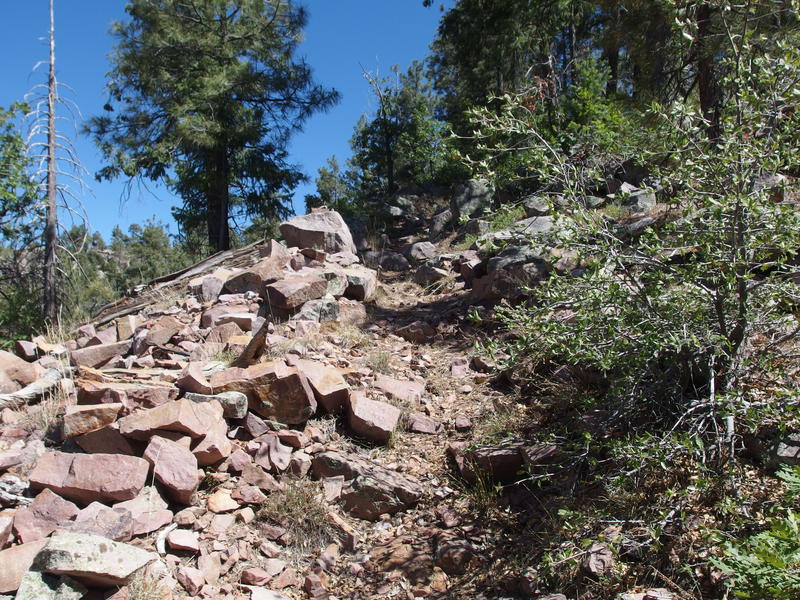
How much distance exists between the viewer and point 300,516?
3.39 metres

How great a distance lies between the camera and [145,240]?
30.6 m

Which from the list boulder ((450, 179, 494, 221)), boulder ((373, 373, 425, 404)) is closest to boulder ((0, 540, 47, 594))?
boulder ((373, 373, 425, 404))

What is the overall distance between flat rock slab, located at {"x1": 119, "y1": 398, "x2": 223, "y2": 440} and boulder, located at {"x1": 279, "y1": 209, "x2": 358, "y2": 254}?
204 inches

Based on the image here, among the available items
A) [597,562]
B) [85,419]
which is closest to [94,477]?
[85,419]

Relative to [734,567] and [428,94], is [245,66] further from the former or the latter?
[734,567]

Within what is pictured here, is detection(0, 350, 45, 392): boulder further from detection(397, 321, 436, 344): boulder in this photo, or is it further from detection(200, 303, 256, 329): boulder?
detection(397, 321, 436, 344): boulder

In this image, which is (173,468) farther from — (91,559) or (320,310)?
(320,310)

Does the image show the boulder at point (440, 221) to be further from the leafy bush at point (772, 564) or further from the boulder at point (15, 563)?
the leafy bush at point (772, 564)

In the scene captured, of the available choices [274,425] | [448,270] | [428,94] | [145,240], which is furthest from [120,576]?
[145,240]

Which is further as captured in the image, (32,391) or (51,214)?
(51,214)

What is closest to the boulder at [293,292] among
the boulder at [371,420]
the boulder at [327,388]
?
the boulder at [327,388]

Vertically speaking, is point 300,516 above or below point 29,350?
below

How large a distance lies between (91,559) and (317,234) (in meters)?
6.49

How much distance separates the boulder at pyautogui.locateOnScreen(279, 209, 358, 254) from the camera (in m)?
8.70
